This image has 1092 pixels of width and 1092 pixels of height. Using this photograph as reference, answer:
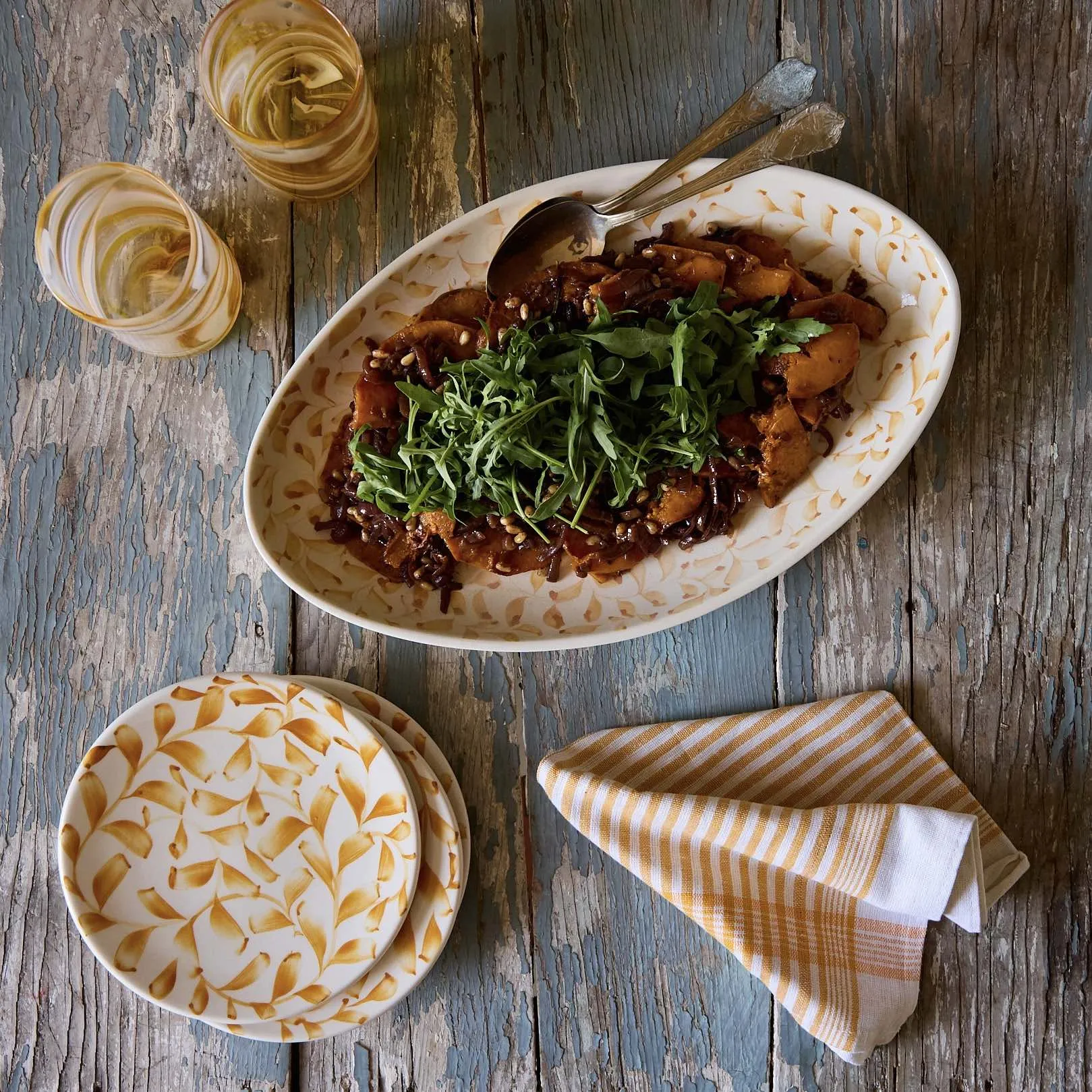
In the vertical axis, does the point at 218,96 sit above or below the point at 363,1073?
above

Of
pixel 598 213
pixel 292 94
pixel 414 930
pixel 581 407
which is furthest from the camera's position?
pixel 292 94

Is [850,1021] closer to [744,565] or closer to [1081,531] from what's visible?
[744,565]

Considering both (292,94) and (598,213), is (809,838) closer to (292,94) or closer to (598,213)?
(598,213)

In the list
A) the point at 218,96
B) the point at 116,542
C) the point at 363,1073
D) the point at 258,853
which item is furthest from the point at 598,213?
the point at 363,1073

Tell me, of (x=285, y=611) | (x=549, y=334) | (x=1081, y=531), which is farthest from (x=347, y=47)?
(x=1081, y=531)

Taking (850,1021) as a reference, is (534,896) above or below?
above

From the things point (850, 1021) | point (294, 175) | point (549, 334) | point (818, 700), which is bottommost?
point (850, 1021)
